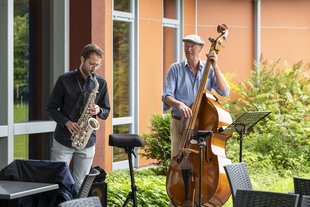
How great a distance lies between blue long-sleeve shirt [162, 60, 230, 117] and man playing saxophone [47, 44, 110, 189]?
0.91 meters

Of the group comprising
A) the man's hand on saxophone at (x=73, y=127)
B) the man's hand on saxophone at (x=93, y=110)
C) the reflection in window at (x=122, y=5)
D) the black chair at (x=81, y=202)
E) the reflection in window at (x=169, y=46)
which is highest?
the reflection in window at (x=122, y=5)

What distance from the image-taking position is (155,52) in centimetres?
1412

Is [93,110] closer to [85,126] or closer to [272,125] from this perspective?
[85,126]

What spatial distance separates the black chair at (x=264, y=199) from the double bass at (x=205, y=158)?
2479 millimetres

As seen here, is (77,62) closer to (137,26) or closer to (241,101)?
(137,26)

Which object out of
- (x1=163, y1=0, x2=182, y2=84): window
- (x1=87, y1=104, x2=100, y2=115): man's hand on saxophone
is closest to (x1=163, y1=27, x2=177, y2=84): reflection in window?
(x1=163, y1=0, x2=182, y2=84): window

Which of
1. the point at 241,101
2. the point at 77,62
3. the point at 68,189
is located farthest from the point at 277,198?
the point at 241,101

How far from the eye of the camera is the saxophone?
305 inches

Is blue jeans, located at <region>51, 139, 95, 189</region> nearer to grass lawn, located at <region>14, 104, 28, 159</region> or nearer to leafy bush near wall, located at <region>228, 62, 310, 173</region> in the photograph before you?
grass lawn, located at <region>14, 104, 28, 159</region>

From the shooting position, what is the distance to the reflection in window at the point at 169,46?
14.6m

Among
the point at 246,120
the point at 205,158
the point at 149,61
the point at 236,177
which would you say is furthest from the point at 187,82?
the point at 149,61

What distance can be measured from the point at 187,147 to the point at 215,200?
553 millimetres

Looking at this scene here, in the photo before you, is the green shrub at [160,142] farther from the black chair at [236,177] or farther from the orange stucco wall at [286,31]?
the orange stucco wall at [286,31]

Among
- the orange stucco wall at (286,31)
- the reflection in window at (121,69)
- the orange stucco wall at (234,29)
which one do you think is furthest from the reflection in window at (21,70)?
the orange stucco wall at (286,31)
